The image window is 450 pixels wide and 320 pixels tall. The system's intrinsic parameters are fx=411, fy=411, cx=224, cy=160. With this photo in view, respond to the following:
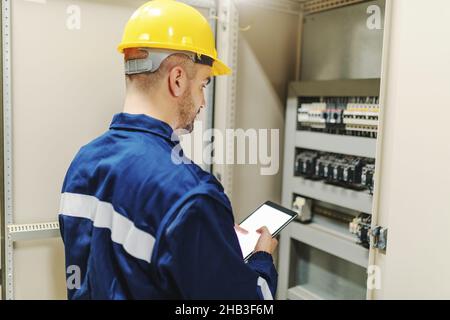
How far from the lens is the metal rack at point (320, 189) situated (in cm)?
183

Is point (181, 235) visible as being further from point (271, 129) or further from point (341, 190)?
point (271, 129)

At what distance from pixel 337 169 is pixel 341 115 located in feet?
0.83

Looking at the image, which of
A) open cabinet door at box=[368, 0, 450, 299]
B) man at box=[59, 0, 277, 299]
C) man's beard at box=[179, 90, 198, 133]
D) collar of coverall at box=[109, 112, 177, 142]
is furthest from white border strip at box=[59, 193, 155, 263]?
open cabinet door at box=[368, 0, 450, 299]

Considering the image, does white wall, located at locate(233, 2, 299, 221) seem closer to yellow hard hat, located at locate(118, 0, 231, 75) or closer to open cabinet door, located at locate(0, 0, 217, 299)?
open cabinet door, located at locate(0, 0, 217, 299)

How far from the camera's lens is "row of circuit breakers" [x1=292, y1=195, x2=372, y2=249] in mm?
1834

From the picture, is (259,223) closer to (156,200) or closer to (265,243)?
(265,243)

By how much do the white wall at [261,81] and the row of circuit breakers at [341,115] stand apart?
0.16 metres

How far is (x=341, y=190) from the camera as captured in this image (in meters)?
1.94

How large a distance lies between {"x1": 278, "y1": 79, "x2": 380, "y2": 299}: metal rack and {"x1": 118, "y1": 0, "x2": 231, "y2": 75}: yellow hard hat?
0.94 meters

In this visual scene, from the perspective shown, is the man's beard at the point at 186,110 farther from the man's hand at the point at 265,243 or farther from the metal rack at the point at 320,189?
the metal rack at the point at 320,189

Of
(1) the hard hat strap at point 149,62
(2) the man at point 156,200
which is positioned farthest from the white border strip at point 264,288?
(1) the hard hat strap at point 149,62

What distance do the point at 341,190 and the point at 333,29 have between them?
83 centimetres
